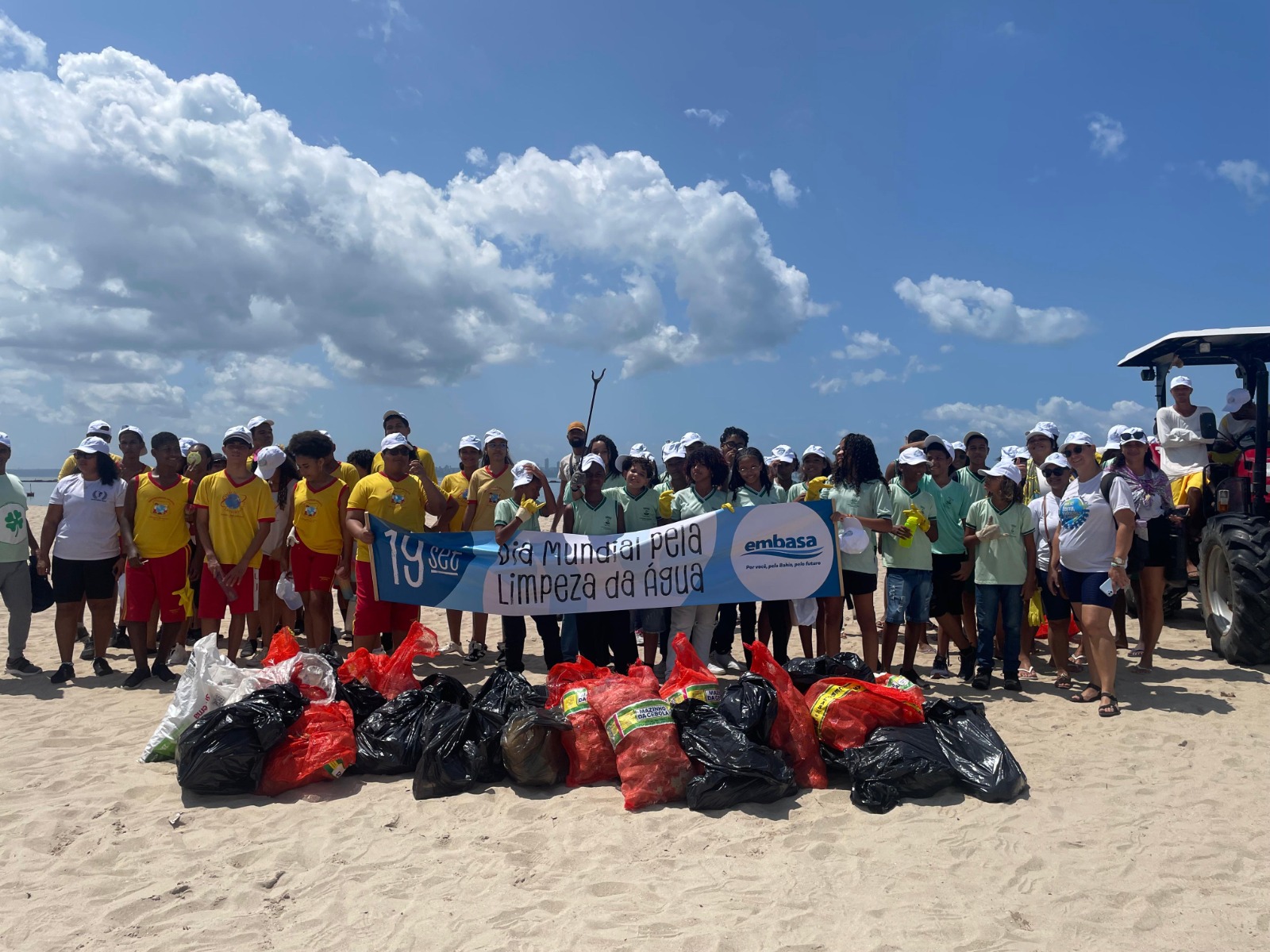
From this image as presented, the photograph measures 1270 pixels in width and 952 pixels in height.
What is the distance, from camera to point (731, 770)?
162 inches

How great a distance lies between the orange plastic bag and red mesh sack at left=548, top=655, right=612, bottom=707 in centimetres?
97

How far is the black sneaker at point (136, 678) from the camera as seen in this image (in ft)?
21.3

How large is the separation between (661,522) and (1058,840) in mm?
3667

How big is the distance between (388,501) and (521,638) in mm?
1545

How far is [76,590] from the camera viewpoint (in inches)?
265

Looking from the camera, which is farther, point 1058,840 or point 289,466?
point 289,466

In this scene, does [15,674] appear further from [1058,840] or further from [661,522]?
[1058,840]

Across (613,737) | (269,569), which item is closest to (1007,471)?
(613,737)

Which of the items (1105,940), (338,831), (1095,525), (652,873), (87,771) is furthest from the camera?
(1095,525)

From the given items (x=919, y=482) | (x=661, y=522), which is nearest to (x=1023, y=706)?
(x=919, y=482)

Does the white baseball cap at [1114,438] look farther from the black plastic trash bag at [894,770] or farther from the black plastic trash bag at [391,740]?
the black plastic trash bag at [391,740]

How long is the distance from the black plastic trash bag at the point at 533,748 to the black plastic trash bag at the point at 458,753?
108mm

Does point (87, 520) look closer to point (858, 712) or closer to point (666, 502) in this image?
point (666, 502)

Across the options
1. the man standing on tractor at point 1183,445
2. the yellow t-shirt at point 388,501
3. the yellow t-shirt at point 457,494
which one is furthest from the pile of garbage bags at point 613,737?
the man standing on tractor at point 1183,445
